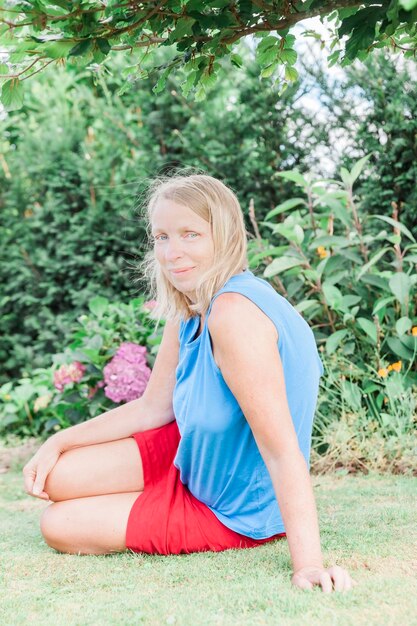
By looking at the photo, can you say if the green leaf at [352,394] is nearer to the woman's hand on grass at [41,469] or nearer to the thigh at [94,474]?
the thigh at [94,474]

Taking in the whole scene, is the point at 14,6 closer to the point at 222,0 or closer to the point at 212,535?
the point at 222,0

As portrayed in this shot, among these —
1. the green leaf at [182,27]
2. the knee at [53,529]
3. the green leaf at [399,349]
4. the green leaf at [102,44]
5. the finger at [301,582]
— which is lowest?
the knee at [53,529]

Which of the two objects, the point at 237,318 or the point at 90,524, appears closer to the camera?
the point at 237,318

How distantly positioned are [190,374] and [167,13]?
1.14 m

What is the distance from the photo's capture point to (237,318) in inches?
86.0

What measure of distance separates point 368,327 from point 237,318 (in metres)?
1.87

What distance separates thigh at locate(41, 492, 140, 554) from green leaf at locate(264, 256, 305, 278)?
1.73 metres

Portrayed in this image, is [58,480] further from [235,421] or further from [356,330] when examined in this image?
[356,330]

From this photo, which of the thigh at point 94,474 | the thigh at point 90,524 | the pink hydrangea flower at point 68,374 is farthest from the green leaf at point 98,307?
the thigh at point 90,524

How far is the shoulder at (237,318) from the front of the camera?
7.13ft

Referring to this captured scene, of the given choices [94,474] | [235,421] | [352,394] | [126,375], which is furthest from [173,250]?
[126,375]

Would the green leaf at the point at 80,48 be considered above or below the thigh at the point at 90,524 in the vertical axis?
above

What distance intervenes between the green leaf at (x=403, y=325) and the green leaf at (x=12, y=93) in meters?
2.37

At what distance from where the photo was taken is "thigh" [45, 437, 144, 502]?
2.72 meters
